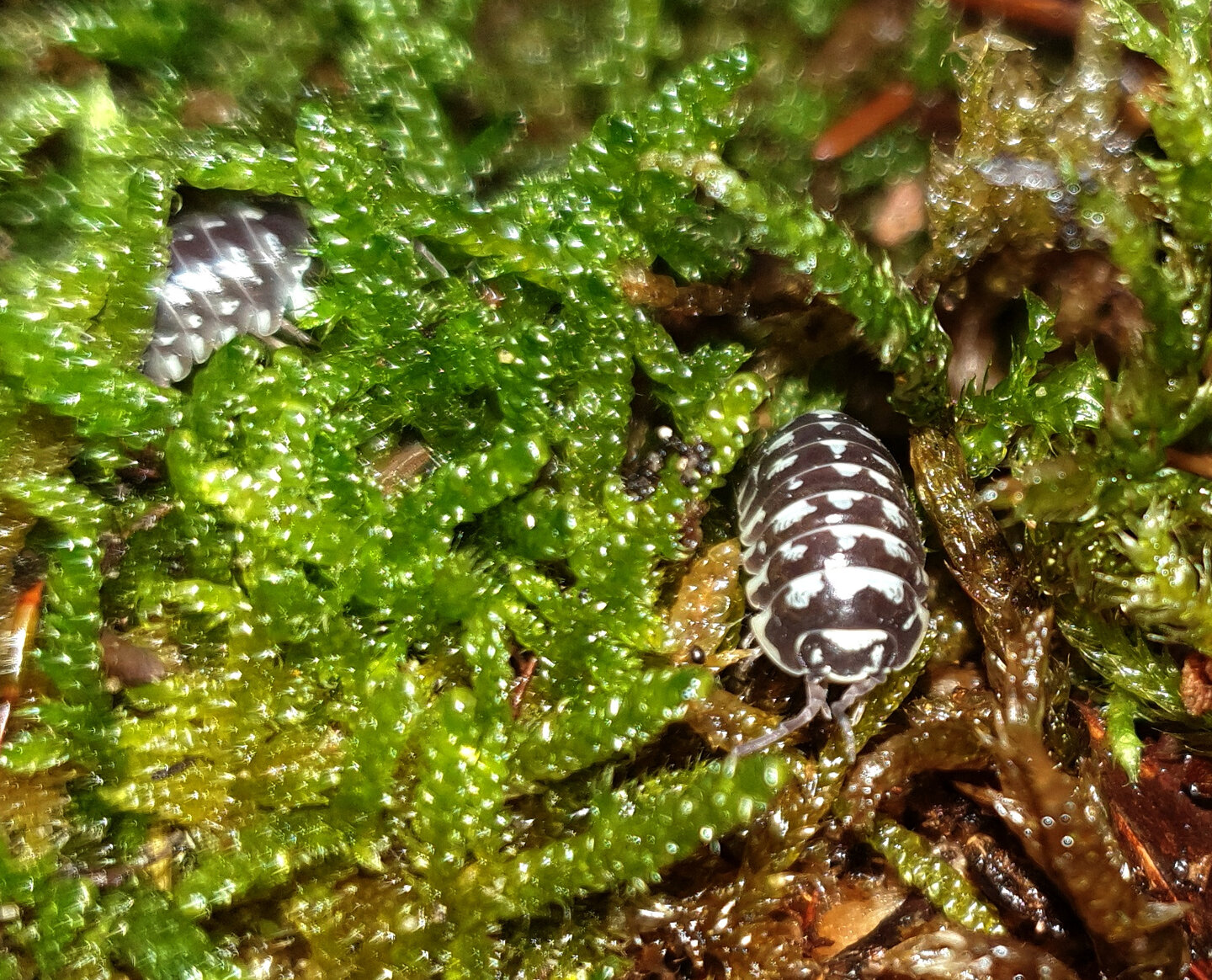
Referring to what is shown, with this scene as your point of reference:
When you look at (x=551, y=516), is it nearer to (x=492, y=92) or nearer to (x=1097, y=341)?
(x=492, y=92)

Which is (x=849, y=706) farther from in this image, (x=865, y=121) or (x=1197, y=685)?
(x=865, y=121)

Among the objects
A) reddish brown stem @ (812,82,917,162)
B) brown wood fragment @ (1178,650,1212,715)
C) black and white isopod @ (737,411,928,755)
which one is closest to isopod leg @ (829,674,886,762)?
black and white isopod @ (737,411,928,755)

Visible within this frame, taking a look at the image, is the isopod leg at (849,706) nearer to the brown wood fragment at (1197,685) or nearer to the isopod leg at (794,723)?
the isopod leg at (794,723)

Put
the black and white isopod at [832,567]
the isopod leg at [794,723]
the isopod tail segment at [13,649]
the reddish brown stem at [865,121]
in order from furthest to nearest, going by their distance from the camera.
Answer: the reddish brown stem at [865,121], the black and white isopod at [832,567], the isopod leg at [794,723], the isopod tail segment at [13,649]

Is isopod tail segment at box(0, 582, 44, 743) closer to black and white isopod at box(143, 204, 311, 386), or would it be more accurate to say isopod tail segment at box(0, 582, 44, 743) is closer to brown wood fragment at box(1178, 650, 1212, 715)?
black and white isopod at box(143, 204, 311, 386)

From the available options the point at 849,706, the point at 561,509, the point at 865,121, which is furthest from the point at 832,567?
the point at 865,121

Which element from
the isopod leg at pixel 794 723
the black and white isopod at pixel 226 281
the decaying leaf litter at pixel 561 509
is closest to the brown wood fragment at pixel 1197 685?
the decaying leaf litter at pixel 561 509
